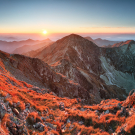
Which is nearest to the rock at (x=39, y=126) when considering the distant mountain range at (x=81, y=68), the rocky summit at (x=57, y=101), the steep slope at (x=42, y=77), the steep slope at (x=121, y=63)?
the rocky summit at (x=57, y=101)

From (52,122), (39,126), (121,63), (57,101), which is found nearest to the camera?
(39,126)

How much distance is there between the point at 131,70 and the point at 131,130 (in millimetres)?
106456

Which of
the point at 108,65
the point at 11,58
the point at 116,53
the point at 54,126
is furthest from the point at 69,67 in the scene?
the point at 116,53

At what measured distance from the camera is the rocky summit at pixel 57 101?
7.46 metres

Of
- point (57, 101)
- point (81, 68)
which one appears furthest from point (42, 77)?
point (81, 68)

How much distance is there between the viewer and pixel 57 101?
46.8 ft

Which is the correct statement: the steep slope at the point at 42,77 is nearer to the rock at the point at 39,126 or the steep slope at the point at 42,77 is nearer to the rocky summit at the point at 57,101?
the rocky summit at the point at 57,101

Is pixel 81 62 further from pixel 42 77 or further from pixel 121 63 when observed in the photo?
pixel 121 63

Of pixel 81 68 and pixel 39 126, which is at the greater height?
pixel 39 126

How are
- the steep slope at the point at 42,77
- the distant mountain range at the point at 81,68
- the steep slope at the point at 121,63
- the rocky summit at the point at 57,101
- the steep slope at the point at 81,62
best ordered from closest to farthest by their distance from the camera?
the rocky summit at the point at 57,101 < the steep slope at the point at 42,77 < the distant mountain range at the point at 81,68 < the steep slope at the point at 81,62 < the steep slope at the point at 121,63

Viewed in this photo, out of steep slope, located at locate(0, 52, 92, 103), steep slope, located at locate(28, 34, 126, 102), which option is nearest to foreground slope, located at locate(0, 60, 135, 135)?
steep slope, located at locate(0, 52, 92, 103)

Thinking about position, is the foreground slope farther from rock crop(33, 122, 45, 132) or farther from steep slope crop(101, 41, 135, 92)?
steep slope crop(101, 41, 135, 92)

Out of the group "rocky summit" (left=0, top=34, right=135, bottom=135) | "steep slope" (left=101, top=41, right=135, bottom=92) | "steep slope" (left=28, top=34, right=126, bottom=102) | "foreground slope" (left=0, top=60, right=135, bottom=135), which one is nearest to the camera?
"foreground slope" (left=0, top=60, right=135, bottom=135)

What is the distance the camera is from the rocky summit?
24.5 ft
